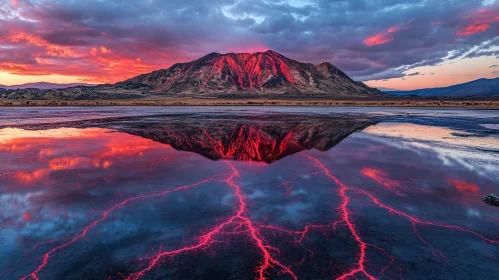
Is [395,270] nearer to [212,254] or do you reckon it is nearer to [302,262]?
[302,262]

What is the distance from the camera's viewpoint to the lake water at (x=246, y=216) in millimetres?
5527

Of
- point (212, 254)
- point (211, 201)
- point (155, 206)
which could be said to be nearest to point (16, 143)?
point (155, 206)

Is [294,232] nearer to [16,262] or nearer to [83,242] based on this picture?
[83,242]

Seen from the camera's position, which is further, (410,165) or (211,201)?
(410,165)

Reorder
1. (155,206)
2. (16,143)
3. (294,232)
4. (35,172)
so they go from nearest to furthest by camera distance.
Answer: (294,232) → (155,206) → (35,172) → (16,143)

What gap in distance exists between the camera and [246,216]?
25.6ft

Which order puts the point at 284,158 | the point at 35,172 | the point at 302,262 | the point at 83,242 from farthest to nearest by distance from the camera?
the point at 284,158 → the point at 35,172 → the point at 83,242 → the point at 302,262

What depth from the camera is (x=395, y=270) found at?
5438mm

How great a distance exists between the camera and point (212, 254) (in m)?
5.86

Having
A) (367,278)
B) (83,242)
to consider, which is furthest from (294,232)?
(83,242)

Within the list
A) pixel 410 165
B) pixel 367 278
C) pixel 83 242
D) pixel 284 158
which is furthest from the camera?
pixel 284 158

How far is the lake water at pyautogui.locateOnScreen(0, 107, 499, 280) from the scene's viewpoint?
5.53 metres

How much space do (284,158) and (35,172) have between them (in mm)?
11903

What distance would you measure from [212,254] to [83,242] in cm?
320
